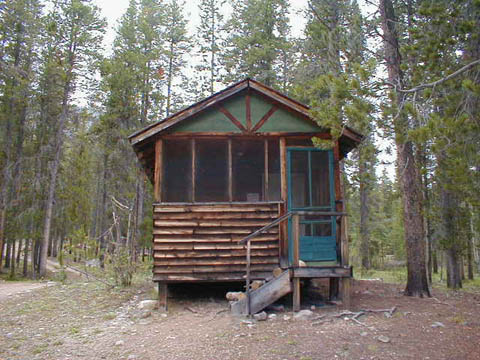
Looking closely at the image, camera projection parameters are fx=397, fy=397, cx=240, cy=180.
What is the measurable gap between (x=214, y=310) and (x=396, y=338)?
12.2ft

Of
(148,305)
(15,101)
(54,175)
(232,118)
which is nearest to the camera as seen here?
(148,305)

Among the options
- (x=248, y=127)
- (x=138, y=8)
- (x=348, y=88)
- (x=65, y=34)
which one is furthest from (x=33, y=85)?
(x=348, y=88)

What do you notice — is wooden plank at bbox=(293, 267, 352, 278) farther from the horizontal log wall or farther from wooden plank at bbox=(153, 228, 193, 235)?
wooden plank at bbox=(153, 228, 193, 235)

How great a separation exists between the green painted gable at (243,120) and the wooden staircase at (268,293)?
3.37 m

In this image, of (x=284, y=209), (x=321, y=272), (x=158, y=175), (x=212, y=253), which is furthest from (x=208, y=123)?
(x=321, y=272)

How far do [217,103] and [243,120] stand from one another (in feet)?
2.33

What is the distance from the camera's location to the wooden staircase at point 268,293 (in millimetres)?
7531

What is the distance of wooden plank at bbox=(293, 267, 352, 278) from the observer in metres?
7.52

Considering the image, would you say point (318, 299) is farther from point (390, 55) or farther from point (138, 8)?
point (138, 8)

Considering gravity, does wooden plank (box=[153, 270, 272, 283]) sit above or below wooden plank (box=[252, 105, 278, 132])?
below

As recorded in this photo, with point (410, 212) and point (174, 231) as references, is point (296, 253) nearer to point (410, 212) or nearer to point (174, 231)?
point (174, 231)

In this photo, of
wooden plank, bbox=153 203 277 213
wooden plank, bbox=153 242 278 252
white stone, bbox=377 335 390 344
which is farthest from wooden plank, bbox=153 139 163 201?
white stone, bbox=377 335 390 344

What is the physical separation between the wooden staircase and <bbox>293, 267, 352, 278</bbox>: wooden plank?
7.4 inches

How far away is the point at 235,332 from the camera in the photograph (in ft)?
21.6
